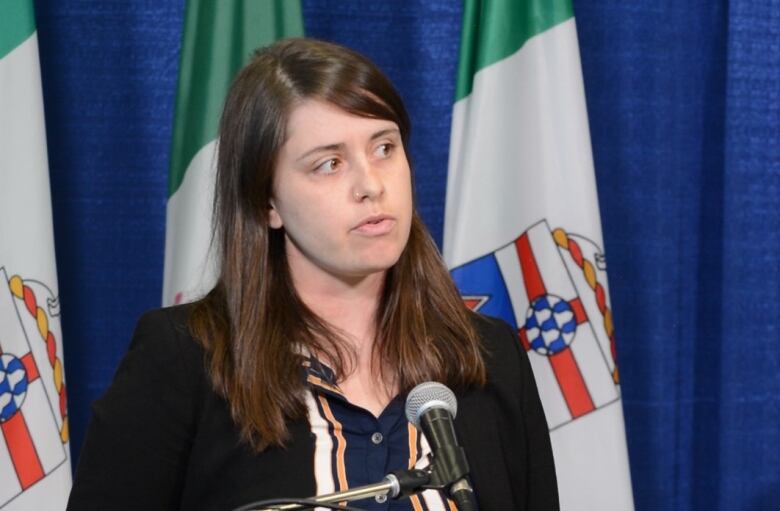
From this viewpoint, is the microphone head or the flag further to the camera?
the flag

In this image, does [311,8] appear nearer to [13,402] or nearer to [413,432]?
[13,402]

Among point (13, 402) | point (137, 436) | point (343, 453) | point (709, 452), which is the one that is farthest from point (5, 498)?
point (709, 452)

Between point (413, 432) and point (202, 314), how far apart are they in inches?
13.8

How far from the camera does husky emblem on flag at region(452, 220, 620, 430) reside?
2529 mm

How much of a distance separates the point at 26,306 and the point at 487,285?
946 millimetres

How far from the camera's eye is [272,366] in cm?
166

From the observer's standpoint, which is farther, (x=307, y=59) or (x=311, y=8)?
(x=311, y=8)

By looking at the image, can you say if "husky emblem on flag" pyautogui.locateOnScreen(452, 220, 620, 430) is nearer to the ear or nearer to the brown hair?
the brown hair

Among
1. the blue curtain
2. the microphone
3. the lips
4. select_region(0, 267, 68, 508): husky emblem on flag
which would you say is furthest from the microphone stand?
the blue curtain

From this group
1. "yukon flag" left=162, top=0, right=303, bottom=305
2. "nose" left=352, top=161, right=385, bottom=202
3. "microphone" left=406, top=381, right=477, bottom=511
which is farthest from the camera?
"yukon flag" left=162, top=0, right=303, bottom=305

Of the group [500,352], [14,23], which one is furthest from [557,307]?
[14,23]

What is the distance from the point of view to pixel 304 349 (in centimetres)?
171

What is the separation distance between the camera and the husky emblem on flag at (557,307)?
8.30 feet

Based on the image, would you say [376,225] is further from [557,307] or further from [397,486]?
[557,307]
